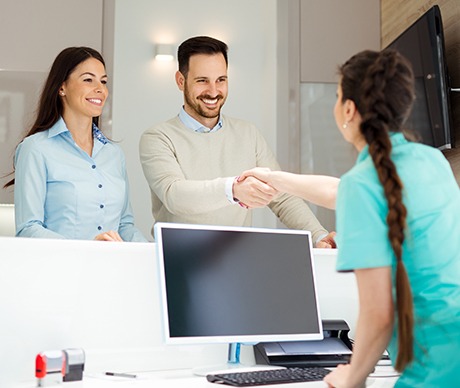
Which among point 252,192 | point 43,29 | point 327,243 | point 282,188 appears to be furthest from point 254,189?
point 43,29

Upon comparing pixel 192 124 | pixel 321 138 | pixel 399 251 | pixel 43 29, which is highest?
pixel 43 29

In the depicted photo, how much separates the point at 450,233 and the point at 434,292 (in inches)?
4.4

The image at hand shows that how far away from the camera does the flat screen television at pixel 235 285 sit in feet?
6.83

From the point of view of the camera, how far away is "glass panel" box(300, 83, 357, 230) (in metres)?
4.46

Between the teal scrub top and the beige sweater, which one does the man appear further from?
the teal scrub top

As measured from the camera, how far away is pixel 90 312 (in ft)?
7.04

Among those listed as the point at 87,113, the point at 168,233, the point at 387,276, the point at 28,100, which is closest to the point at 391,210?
the point at 387,276

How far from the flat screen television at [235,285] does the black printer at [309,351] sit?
0.05 metres

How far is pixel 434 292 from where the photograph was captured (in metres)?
1.34

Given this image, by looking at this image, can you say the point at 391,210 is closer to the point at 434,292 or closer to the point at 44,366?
the point at 434,292

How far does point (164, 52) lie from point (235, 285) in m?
3.56

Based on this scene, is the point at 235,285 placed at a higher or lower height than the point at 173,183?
lower

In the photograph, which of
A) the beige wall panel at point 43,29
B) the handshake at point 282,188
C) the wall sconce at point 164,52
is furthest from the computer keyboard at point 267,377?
the wall sconce at point 164,52

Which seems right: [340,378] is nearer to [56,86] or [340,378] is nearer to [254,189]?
[254,189]
